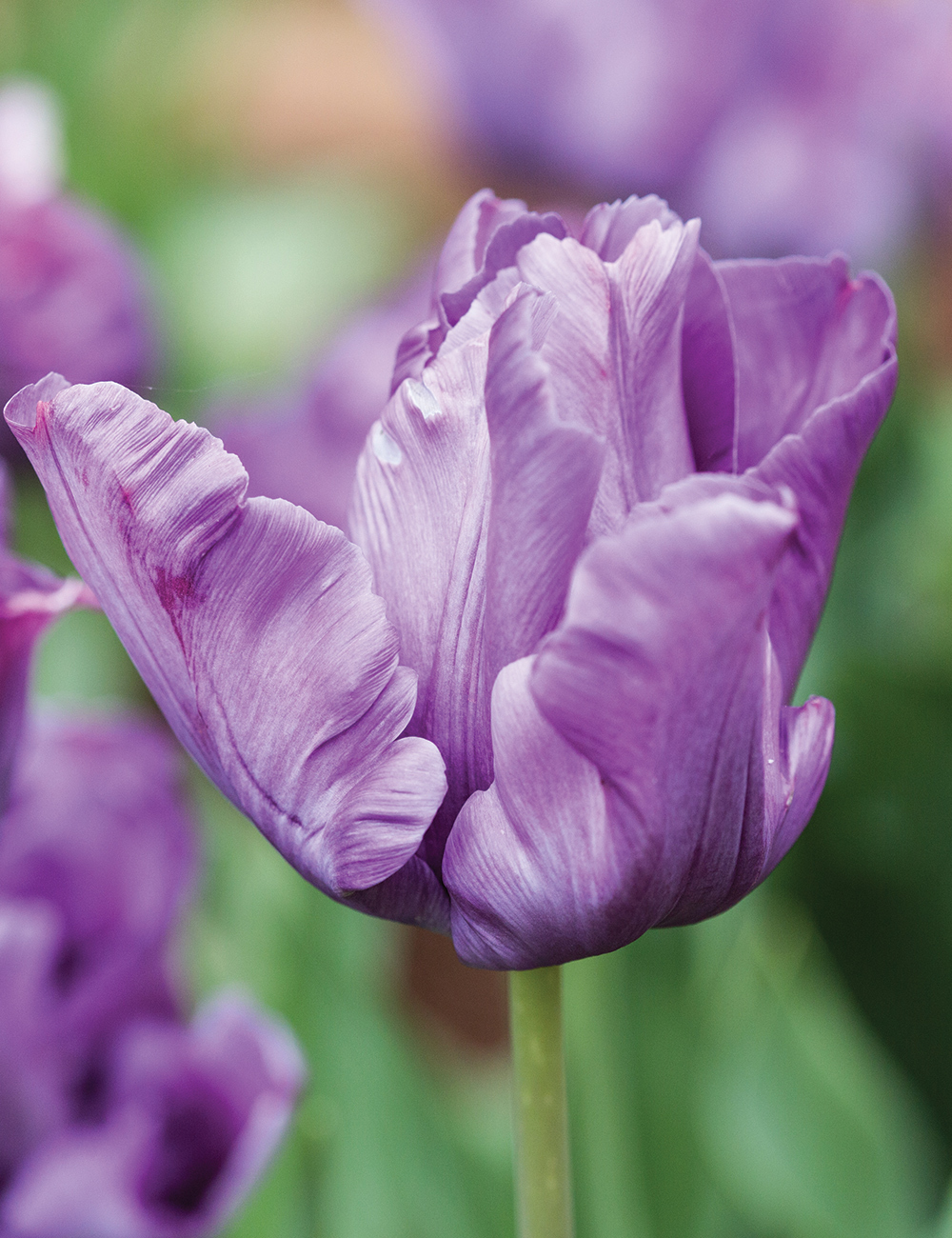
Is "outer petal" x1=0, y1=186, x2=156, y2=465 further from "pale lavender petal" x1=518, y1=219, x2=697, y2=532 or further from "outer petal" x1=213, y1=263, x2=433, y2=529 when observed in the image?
"pale lavender petal" x1=518, y1=219, x2=697, y2=532

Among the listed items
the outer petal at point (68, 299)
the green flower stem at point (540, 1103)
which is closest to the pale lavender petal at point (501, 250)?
the green flower stem at point (540, 1103)

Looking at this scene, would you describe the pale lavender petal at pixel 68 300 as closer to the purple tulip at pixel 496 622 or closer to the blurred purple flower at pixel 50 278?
the blurred purple flower at pixel 50 278

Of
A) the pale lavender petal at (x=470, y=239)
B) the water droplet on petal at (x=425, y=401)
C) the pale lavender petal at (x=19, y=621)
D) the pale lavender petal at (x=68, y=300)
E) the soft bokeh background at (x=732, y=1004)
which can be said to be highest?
the pale lavender petal at (x=470, y=239)

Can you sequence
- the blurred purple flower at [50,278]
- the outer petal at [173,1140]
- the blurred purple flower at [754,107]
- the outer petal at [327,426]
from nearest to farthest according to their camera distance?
the outer petal at [173,1140]
the blurred purple flower at [50,278]
the outer petal at [327,426]
the blurred purple flower at [754,107]

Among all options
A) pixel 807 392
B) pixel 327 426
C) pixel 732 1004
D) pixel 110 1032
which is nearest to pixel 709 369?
pixel 807 392

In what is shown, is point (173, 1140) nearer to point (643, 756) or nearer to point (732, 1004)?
point (643, 756)

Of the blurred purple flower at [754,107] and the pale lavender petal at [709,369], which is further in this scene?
the blurred purple flower at [754,107]
